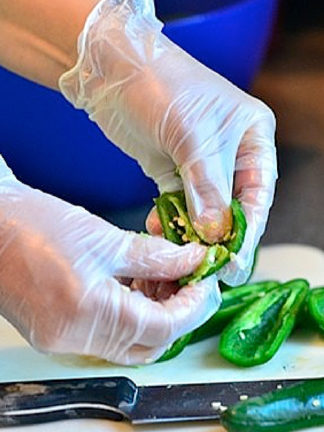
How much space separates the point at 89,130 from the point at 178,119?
0.29 metres

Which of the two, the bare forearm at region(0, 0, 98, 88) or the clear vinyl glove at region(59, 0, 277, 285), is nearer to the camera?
the clear vinyl glove at region(59, 0, 277, 285)

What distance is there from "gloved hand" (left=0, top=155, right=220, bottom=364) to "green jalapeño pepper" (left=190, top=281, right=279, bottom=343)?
0.63 feet

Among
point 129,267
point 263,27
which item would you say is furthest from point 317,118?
point 129,267

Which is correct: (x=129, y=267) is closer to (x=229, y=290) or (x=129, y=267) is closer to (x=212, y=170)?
(x=212, y=170)

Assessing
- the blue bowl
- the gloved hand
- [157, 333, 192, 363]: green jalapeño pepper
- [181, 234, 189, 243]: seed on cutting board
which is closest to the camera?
the gloved hand

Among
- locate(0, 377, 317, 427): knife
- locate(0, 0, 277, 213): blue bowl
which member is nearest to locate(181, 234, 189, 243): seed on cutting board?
locate(0, 377, 317, 427): knife

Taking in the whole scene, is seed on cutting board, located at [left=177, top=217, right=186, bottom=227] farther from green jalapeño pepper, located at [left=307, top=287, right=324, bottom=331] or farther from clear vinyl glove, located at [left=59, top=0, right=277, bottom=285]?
green jalapeño pepper, located at [left=307, top=287, right=324, bottom=331]

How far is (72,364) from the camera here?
1.07m

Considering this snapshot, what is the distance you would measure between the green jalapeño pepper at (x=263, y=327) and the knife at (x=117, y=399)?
55 mm

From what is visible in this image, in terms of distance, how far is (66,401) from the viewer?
38.9 inches

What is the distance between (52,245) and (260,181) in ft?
0.73

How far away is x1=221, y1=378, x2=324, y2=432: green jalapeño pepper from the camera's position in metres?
0.94

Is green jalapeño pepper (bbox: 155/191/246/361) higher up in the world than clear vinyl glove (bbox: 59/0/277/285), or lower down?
lower down

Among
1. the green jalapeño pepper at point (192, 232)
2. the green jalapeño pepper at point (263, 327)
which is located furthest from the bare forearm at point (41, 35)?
the green jalapeño pepper at point (263, 327)
